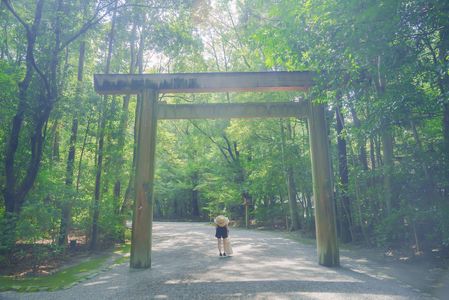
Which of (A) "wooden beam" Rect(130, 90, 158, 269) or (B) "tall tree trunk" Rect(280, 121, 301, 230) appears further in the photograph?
(B) "tall tree trunk" Rect(280, 121, 301, 230)

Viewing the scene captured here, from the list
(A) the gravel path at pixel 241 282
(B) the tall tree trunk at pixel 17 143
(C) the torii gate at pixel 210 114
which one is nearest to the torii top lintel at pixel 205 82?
(C) the torii gate at pixel 210 114

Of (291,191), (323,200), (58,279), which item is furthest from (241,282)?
(291,191)

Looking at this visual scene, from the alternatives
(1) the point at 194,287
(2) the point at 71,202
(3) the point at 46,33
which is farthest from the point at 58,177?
(1) the point at 194,287

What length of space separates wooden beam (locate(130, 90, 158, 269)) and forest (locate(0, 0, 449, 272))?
86cm

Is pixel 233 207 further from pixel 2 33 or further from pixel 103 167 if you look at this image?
pixel 2 33

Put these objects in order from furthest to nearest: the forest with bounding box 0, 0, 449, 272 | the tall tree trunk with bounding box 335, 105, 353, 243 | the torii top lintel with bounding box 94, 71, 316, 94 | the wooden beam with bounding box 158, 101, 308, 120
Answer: the tall tree trunk with bounding box 335, 105, 353, 243 → the wooden beam with bounding box 158, 101, 308, 120 → the torii top lintel with bounding box 94, 71, 316, 94 → the forest with bounding box 0, 0, 449, 272

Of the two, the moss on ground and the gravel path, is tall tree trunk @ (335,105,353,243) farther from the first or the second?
the moss on ground

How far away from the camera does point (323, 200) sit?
6.52 meters

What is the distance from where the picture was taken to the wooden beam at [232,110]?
23.3 ft

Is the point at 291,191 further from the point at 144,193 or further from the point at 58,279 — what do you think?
the point at 58,279

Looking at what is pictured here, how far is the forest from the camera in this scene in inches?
196

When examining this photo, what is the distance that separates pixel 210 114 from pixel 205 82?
2.64 feet

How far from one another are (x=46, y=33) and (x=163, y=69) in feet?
28.8

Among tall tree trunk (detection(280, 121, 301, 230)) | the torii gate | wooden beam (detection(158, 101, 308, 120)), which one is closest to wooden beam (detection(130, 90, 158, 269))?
the torii gate
